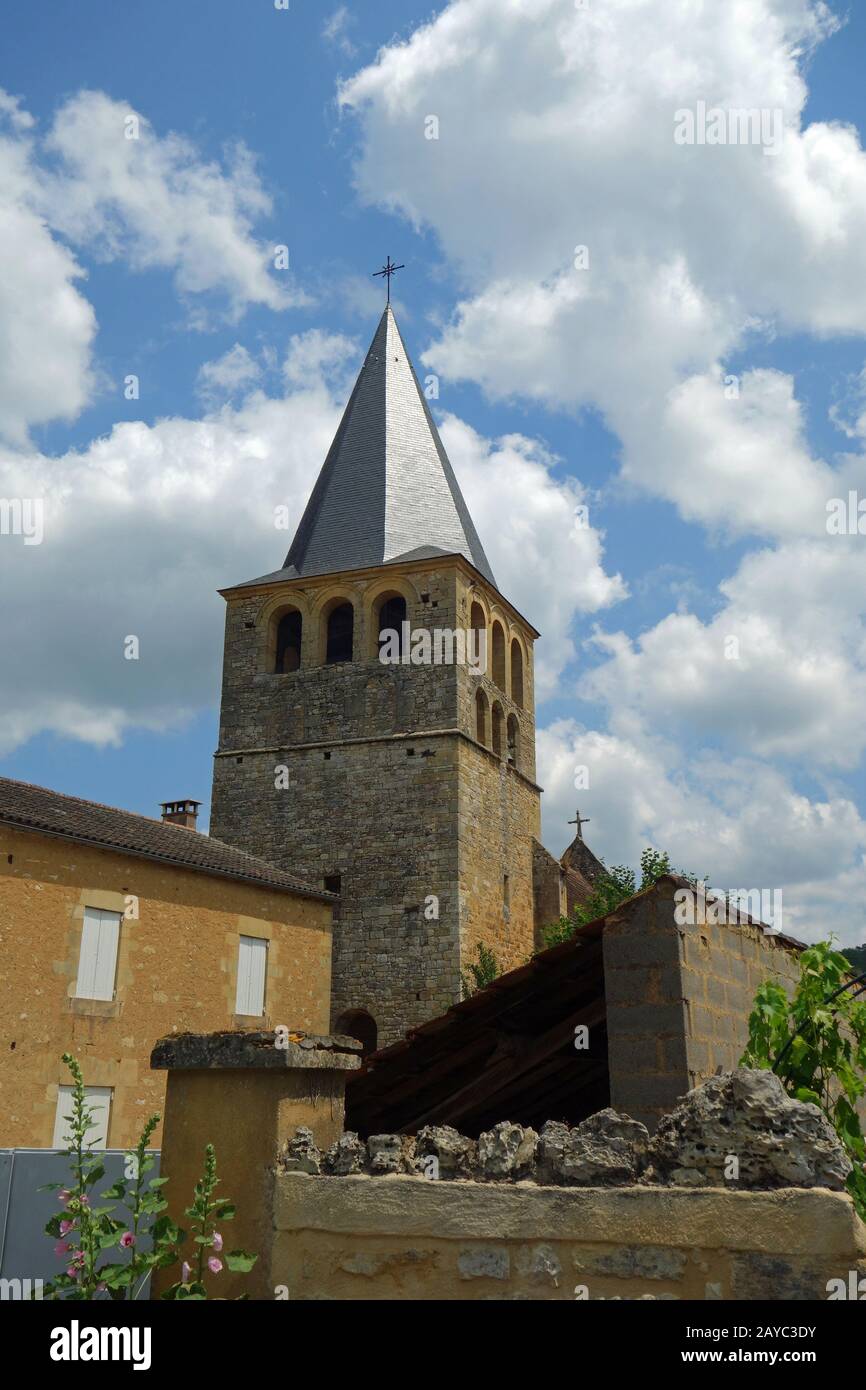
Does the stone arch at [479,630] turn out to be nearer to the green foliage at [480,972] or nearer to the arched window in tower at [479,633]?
the arched window in tower at [479,633]

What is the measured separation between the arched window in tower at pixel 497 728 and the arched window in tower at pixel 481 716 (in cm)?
54

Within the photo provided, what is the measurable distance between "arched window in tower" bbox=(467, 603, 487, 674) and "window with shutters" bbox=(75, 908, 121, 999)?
11652 mm

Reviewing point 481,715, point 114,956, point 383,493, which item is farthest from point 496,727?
point 114,956

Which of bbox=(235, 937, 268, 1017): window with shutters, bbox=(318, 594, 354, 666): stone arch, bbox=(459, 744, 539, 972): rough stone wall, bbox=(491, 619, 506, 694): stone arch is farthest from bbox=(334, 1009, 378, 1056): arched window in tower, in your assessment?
bbox=(491, 619, 506, 694): stone arch

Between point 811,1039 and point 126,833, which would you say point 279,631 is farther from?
point 811,1039

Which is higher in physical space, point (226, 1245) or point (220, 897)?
point (220, 897)

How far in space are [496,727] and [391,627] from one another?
11.3 feet

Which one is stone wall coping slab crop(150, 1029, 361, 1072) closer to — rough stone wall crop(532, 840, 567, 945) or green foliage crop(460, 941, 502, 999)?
green foliage crop(460, 941, 502, 999)

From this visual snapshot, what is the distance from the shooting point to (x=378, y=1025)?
69.1 feet

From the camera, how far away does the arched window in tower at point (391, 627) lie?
24.1m

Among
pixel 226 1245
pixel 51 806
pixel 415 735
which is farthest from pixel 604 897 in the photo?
pixel 226 1245

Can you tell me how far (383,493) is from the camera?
2662 cm
